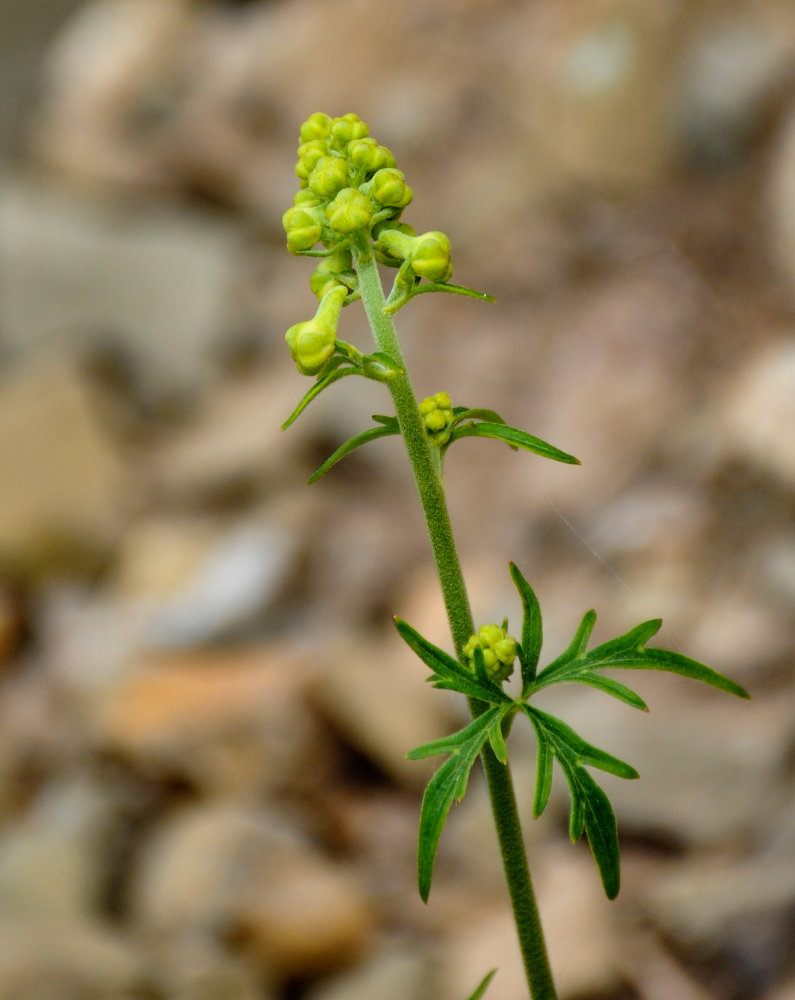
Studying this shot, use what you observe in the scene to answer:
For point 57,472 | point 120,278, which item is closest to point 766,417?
point 57,472

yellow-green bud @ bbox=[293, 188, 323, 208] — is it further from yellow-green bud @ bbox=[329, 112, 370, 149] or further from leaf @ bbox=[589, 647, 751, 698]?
leaf @ bbox=[589, 647, 751, 698]

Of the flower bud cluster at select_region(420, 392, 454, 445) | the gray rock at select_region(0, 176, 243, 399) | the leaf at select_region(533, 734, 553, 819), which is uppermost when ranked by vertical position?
the gray rock at select_region(0, 176, 243, 399)

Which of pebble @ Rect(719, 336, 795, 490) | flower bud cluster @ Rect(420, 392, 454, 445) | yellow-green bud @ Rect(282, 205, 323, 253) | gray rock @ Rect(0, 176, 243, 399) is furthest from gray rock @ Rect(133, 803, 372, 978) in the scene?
gray rock @ Rect(0, 176, 243, 399)

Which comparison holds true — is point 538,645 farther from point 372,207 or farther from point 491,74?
point 491,74

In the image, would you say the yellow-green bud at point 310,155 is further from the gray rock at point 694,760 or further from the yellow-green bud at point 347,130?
the gray rock at point 694,760

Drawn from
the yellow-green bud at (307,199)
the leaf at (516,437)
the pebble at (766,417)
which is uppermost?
the pebble at (766,417)

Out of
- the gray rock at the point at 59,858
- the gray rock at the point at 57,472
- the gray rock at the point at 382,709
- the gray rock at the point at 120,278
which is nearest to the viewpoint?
the gray rock at the point at 59,858

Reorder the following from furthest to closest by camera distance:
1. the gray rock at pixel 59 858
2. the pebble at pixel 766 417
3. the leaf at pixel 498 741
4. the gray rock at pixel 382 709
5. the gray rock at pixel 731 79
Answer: the gray rock at pixel 731 79 → the gray rock at pixel 382 709 → the pebble at pixel 766 417 → the gray rock at pixel 59 858 → the leaf at pixel 498 741

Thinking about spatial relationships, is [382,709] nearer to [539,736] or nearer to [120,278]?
[539,736]

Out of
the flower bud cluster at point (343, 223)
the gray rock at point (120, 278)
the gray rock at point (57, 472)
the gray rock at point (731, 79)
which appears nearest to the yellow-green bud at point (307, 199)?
the flower bud cluster at point (343, 223)
